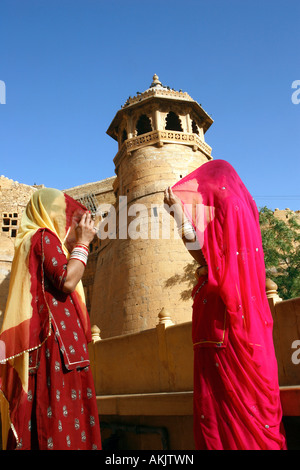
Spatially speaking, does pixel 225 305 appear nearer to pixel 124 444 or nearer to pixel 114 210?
pixel 124 444

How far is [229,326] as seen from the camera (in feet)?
7.52

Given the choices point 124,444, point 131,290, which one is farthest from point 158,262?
point 124,444

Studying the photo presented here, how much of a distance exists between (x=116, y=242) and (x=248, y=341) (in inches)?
529

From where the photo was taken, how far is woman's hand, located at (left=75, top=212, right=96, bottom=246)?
246 centimetres

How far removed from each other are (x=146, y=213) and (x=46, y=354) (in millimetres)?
12078

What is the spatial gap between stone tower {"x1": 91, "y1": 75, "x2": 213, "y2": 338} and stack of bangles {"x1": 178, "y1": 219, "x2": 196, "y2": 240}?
9.81 metres

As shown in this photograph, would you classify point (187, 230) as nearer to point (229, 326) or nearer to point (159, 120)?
point (229, 326)

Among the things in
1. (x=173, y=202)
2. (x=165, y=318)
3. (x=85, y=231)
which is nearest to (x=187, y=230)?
(x=173, y=202)

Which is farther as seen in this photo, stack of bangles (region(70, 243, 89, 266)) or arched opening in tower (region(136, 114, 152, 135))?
arched opening in tower (region(136, 114, 152, 135))

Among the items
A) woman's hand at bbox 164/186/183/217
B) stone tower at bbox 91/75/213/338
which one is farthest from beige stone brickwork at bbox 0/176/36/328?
woman's hand at bbox 164/186/183/217

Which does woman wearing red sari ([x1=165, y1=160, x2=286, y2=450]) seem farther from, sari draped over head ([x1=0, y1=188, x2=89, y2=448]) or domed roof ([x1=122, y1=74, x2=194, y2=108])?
domed roof ([x1=122, y1=74, x2=194, y2=108])

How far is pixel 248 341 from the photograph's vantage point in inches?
88.0

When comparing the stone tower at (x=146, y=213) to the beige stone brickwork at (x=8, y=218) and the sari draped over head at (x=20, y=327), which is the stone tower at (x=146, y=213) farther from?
the sari draped over head at (x=20, y=327)

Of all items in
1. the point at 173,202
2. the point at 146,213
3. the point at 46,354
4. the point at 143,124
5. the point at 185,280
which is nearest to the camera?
the point at 46,354
